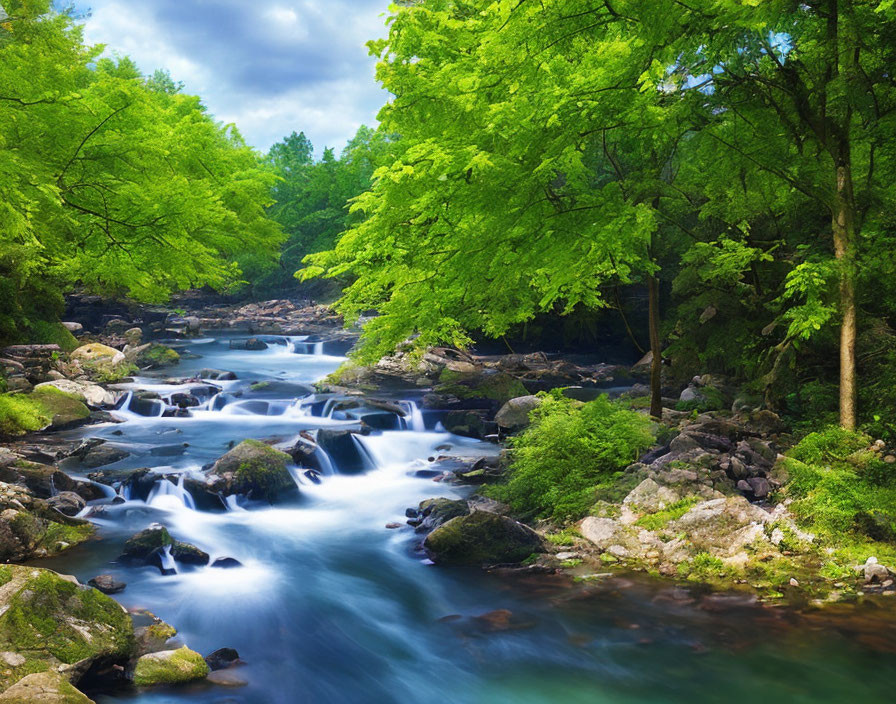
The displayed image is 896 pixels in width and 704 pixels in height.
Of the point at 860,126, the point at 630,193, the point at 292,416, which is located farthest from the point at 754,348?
the point at 292,416

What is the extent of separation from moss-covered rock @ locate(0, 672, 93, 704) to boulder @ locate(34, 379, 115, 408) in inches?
519

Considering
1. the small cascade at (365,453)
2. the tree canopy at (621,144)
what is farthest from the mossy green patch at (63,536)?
the small cascade at (365,453)

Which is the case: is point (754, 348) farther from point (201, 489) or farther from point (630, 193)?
point (201, 489)

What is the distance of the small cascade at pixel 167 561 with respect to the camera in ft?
26.1

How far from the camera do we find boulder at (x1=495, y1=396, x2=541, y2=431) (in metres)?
15.4

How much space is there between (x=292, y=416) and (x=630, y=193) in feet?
38.4

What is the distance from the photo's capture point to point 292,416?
1720cm

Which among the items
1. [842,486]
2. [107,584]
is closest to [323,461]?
[107,584]

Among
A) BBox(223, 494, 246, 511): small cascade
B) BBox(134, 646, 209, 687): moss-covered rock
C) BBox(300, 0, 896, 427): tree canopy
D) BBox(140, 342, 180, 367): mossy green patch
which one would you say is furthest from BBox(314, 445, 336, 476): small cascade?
BBox(140, 342, 180, 367): mossy green patch

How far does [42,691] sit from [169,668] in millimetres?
1278

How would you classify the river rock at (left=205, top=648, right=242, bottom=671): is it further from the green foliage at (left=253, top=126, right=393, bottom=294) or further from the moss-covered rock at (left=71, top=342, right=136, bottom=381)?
the green foliage at (left=253, top=126, right=393, bottom=294)

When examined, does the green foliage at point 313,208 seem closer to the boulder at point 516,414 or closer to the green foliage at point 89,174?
the boulder at point 516,414

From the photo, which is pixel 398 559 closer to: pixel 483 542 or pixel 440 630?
pixel 483 542

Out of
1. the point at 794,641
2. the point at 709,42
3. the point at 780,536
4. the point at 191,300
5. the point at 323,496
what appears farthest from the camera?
the point at 191,300
